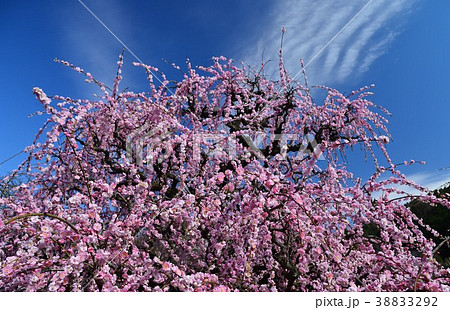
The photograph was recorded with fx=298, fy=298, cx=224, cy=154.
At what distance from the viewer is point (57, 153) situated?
15.5 feet

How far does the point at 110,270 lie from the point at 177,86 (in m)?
4.60
